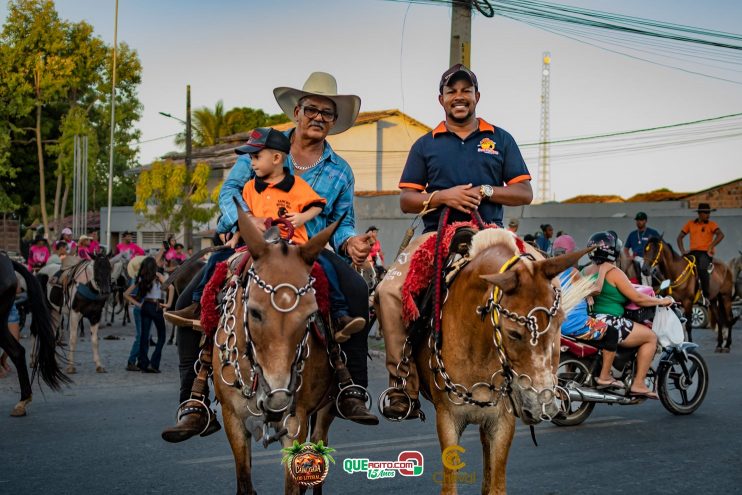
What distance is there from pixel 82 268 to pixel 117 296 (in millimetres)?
9666

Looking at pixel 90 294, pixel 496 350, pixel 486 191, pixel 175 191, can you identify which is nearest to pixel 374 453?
pixel 486 191

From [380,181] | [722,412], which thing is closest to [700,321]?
[722,412]

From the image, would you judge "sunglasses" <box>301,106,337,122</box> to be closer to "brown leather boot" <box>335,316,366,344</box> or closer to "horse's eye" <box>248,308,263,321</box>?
"brown leather boot" <box>335,316,366,344</box>

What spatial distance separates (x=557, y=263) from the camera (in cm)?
450

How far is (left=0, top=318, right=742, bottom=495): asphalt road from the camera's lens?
6.92 metres

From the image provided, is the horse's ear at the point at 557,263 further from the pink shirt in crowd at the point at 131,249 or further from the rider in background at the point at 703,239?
the pink shirt in crowd at the point at 131,249

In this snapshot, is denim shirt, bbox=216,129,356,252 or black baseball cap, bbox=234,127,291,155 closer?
black baseball cap, bbox=234,127,291,155

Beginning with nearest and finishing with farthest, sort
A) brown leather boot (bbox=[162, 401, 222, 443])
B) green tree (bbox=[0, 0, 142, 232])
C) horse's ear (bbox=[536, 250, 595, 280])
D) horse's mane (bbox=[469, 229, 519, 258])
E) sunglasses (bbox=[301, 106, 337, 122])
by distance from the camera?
horse's ear (bbox=[536, 250, 595, 280]) → horse's mane (bbox=[469, 229, 519, 258]) → brown leather boot (bbox=[162, 401, 222, 443]) → sunglasses (bbox=[301, 106, 337, 122]) → green tree (bbox=[0, 0, 142, 232])

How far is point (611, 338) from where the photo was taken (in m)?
9.48

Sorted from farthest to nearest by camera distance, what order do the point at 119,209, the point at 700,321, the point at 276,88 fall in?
the point at 119,209
the point at 700,321
the point at 276,88

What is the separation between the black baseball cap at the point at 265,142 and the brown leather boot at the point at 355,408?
64.8 inches

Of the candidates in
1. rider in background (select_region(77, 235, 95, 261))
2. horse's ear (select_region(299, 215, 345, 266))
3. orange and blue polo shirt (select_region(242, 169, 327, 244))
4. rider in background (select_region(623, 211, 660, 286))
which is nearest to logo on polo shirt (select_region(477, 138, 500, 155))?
orange and blue polo shirt (select_region(242, 169, 327, 244))

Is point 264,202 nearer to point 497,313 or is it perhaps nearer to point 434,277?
point 434,277

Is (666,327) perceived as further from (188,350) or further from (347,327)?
(188,350)
